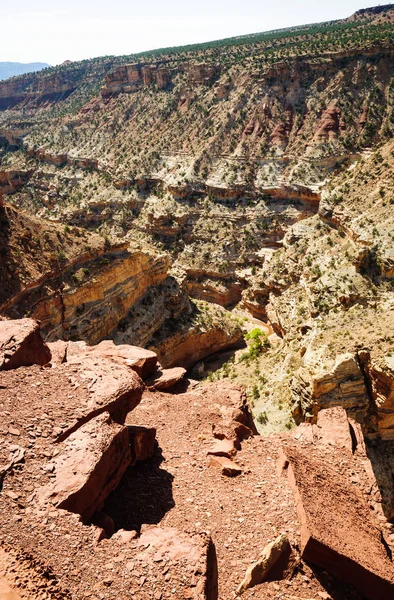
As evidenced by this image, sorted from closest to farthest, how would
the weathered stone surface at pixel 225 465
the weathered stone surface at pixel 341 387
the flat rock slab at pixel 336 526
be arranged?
the flat rock slab at pixel 336 526, the weathered stone surface at pixel 225 465, the weathered stone surface at pixel 341 387

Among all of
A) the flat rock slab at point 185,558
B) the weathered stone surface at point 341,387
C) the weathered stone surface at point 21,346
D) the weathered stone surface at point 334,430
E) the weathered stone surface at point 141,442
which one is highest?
the weathered stone surface at point 21,346

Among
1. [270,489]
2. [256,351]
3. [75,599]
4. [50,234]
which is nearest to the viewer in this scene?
[75,599]

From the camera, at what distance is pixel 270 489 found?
1402 cm

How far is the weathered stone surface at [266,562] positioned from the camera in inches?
427

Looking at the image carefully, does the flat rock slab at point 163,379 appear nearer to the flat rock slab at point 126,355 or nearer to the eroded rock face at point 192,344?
the flat rock slab at point 126,355

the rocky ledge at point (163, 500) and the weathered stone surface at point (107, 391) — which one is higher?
the weathered stone surface at point (107, 391)

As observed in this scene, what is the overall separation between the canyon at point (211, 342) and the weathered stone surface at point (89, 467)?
59 millimetres

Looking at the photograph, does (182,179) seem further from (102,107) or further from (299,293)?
(102,107)

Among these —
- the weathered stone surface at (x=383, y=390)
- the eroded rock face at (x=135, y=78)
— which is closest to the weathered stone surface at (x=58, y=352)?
the weathered stone surface at (x=383, y=390)

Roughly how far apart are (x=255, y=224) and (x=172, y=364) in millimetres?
33323

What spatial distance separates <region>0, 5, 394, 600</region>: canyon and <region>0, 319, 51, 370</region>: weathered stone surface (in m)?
0.09

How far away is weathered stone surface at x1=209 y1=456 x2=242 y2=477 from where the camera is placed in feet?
48.8

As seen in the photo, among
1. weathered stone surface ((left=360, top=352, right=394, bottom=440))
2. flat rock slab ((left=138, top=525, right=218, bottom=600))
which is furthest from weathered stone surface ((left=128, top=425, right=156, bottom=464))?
weathered stone surface ((left=360, top=352, right=394, bottom=440))

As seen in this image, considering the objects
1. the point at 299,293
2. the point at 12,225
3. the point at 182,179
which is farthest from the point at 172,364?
the point at 182,179
